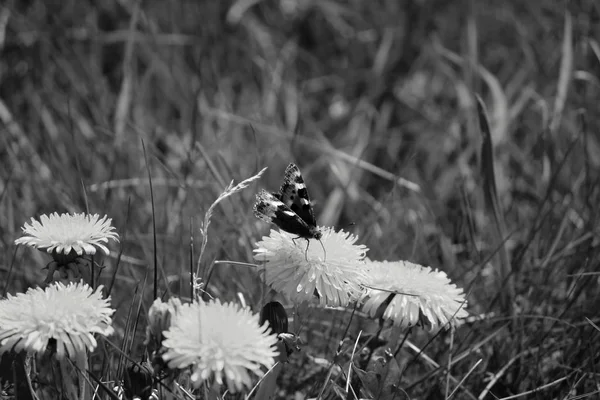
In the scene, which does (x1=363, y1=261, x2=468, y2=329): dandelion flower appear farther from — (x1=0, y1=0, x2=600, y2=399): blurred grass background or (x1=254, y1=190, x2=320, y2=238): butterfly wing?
(x1=0, y1=0, x2=600, y2=399): blurred grass background

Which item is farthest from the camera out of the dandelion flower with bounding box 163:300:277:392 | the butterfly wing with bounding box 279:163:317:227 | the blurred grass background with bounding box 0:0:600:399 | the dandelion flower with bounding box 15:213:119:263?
→ the blurred grass background with bounding box 0:0:600:399

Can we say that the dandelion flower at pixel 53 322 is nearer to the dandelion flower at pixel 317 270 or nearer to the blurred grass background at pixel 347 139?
the dandelion flower at pixel 317 270

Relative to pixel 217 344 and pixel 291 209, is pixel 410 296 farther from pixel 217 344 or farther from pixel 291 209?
pixel 217 344

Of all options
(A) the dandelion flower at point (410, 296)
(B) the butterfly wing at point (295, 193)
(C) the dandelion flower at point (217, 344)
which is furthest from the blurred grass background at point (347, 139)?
(C) the dandelion flower at point (217, 344)

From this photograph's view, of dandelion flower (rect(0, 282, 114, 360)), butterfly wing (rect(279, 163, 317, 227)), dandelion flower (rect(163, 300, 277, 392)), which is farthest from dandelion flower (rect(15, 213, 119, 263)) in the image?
butterfly wing (rect(279, 163, 317, 227))

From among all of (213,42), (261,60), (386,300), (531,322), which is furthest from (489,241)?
(213,42)

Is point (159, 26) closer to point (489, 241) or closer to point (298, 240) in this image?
point (489, 241)
